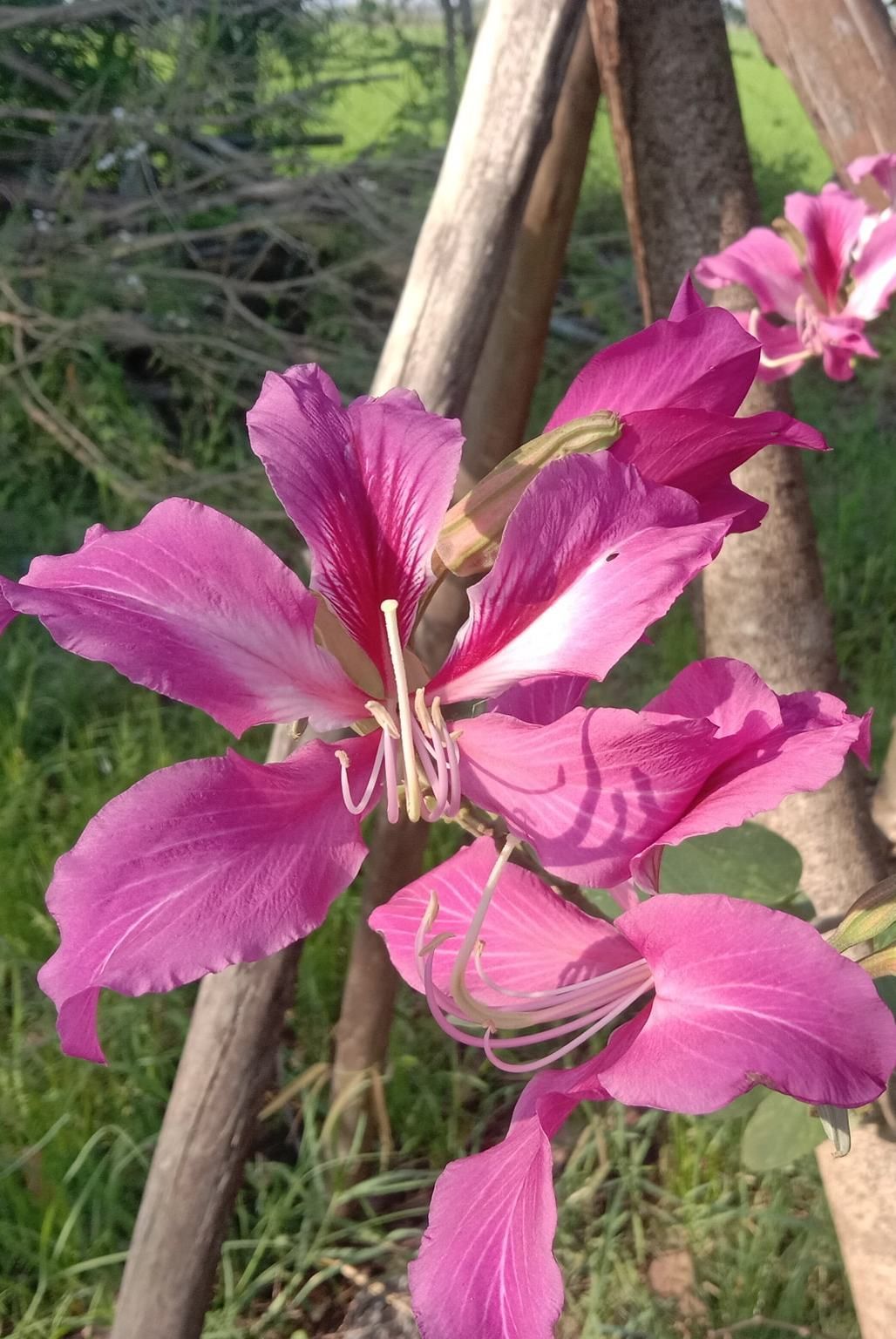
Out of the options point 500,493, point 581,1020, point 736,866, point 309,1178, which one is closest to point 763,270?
point 736,866

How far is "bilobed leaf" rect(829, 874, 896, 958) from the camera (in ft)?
1.44

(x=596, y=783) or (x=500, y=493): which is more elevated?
(x=500, y=493)

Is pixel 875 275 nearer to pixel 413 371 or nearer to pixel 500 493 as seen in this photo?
pixel 413 371

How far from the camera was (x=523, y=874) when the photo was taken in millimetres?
449

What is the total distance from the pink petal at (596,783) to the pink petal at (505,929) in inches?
2.0

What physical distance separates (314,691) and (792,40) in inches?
38.8

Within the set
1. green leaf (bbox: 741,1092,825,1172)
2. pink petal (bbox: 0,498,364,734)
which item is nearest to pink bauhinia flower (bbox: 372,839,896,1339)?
pink petal (bbox: 0,498,364,734)

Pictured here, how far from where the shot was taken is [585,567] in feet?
1.28

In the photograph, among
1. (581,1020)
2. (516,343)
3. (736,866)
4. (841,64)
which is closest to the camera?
(581,1020)

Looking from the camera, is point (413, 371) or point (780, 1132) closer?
point (780, 1132)

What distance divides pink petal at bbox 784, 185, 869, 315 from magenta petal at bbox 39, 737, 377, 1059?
30.5 inches

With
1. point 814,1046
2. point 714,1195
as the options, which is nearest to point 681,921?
point 814,1046

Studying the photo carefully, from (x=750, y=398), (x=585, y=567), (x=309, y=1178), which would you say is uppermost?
(x=750, y=398)

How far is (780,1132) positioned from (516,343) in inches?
31.6
